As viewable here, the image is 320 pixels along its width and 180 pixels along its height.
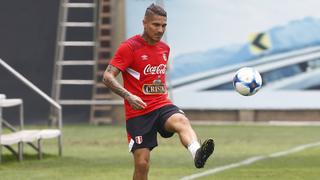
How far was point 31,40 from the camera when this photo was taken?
22875 millimetres

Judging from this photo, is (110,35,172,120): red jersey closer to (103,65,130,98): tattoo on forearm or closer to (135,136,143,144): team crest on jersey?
(103,65,130,98): tattoo on forearm

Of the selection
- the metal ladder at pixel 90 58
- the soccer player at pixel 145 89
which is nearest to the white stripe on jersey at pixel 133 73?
the soccer player at pixel 145 89

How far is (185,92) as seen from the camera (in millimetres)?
23203

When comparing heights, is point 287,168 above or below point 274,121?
above

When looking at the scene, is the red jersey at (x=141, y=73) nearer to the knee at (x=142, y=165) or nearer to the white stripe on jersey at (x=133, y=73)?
the white stripe on jersey at (x=133, y=73)

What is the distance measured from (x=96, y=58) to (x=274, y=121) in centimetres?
435

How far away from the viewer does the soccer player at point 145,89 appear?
9.15 m

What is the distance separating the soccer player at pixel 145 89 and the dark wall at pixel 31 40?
13565mm

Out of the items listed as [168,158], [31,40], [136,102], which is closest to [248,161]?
[168,158]

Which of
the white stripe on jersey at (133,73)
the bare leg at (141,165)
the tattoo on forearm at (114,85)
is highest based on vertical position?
the white stripe on jersey at (133,73)

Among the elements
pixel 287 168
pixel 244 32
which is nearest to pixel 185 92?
pixel 244 32

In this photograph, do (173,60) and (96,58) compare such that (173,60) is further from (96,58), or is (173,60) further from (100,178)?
(100,178)

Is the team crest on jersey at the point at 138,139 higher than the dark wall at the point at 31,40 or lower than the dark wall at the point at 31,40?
higher

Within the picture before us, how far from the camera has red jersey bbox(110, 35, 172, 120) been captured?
9.30m
